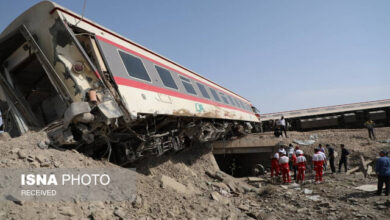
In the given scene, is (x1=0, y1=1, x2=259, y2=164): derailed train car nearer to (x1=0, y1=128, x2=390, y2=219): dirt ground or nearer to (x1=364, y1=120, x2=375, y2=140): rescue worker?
(x1=0, y1=128, x2=390, y2=219): dirt ground

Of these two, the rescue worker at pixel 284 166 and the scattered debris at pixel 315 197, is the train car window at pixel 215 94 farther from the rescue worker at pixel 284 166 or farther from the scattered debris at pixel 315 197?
the scattered debris at pixel 315 197

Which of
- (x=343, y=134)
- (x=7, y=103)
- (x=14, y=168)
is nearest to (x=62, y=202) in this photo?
(x=14, y=168)

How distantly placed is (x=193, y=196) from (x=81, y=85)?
3377mm

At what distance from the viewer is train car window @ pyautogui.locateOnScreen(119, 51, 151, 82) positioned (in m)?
5.11

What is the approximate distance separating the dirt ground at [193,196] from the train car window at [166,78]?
2.25 m

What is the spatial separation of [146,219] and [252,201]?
3.89 metres

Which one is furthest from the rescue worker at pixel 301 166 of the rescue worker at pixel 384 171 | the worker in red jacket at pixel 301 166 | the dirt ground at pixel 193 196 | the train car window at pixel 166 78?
the train car window at pixel 166 78

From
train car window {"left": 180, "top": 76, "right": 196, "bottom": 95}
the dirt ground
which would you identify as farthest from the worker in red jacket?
train car window {"left": 180, "top": 76, "right": 196, "bottom": 95}

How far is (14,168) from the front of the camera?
3342mm

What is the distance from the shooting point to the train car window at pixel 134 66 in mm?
5105

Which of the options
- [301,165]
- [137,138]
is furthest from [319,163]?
[137,138]

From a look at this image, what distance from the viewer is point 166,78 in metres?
6.47

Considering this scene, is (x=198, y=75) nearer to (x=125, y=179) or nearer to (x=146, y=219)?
(x=125, y=179)

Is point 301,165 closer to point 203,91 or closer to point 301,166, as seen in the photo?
point 301,166
